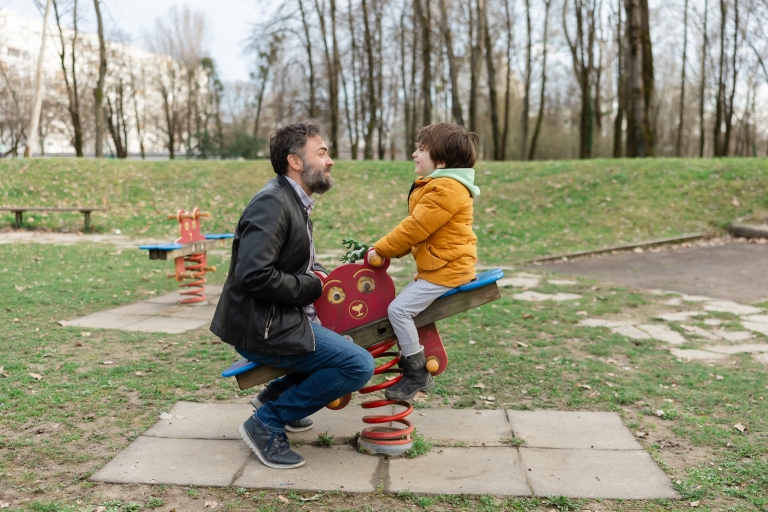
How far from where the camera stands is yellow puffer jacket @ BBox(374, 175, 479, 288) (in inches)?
129

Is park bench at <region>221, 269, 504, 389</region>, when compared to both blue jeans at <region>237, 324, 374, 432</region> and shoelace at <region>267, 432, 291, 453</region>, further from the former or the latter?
shoelace at <region>267, 432, 291, 453</region>

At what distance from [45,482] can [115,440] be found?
540mm

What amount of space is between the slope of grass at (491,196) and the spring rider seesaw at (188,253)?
501cm

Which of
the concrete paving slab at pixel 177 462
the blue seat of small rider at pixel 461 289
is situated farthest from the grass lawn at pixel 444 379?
the blue seat of small rider at pixel 461 289

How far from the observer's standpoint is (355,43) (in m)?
32.1

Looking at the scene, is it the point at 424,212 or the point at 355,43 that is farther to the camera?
the point at 355,43

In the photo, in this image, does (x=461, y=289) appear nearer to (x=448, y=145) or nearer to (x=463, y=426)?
(x=448, y=145)

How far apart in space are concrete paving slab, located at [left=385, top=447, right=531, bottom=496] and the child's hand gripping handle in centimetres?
104

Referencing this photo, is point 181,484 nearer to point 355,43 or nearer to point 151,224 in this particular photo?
point 151,224

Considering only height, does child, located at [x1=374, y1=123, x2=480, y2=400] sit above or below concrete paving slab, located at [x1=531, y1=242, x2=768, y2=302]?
above

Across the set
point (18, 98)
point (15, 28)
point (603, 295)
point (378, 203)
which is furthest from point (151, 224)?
point (18, 98)

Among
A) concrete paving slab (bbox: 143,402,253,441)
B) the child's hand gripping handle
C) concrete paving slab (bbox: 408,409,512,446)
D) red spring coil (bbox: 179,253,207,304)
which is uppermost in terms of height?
the child's hand gripping handle

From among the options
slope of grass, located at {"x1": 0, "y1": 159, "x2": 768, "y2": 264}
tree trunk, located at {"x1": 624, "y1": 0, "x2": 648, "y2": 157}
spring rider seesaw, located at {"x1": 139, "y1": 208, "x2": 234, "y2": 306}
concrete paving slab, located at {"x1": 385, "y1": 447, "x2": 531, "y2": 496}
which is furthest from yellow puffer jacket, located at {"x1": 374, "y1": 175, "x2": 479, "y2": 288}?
tree trunk, located at {"x1": 624, "y1": 0, "x2": 648, "y2": 157}

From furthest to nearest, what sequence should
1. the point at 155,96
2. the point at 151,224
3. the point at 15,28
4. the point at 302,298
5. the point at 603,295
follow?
1. the point at 155,96
2. the point at 15,28
3. the point at 151,224
4. the point at 603,295
5. the point at 302,298
